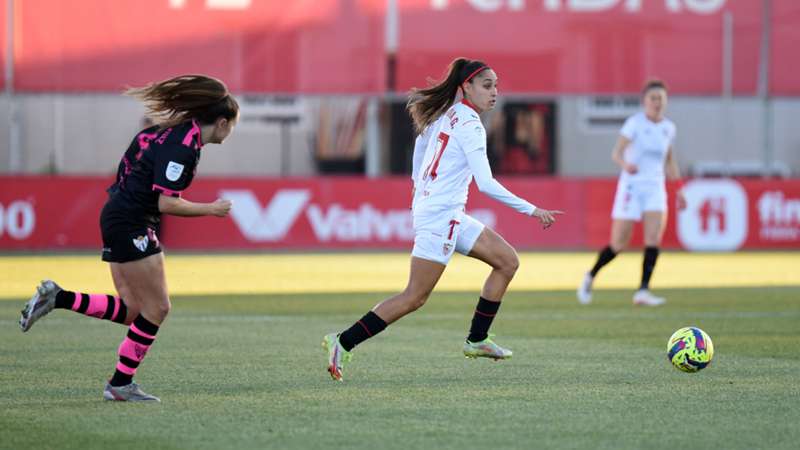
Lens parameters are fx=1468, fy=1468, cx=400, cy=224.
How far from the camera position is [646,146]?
1620cm

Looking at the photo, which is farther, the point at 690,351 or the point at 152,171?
the point at 690,351

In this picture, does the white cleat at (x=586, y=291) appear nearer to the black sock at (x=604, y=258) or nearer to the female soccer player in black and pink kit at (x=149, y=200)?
the black sock at (x=604, y=258)

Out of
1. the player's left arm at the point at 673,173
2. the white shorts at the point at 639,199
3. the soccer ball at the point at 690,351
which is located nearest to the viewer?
the soccer ball at the point at 690,351

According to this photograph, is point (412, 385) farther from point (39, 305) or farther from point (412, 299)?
point (39, 305)

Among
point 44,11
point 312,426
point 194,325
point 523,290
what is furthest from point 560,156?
point 312,426

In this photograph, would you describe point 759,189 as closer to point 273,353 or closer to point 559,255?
point 559,255

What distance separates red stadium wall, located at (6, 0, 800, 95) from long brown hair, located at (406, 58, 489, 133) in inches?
820

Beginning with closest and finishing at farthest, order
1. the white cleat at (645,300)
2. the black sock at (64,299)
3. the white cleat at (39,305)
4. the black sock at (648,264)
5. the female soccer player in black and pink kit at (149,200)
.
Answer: the female soccer player in black and pink kit at (149,200)
the white cleat at (39,305)
the black sock at (64,299)
the white cleat at (645,300)
the black sock at (648,264)

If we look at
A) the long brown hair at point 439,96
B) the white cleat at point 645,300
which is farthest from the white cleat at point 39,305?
the white cleat at point 645,300

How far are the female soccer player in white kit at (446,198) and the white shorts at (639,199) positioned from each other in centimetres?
619

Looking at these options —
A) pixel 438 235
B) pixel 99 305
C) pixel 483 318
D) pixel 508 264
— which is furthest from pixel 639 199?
pixel 99 305

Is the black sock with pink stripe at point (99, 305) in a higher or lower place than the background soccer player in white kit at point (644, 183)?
lower

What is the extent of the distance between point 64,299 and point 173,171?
119cm

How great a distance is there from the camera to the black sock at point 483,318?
10.2m
